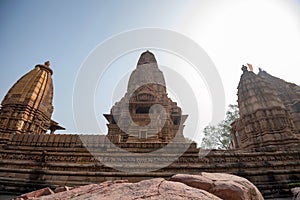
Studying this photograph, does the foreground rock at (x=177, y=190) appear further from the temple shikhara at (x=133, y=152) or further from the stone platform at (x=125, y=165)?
the temple shikhara at (x=133, y=152)

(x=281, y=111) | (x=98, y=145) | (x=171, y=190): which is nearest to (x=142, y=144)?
(x=98, y=145)

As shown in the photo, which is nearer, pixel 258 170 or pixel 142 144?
pixel 258 170

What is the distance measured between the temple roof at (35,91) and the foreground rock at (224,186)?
1791cm

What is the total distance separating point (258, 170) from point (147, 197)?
940 cm

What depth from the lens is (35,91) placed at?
60.6 ft

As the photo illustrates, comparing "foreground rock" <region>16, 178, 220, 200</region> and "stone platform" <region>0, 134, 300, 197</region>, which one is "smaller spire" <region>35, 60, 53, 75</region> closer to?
"stone platform" <region>0, 134, 300, 197</region>

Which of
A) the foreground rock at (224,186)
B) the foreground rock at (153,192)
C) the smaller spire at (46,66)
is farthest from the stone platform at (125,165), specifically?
the smaller spire at (46,66)

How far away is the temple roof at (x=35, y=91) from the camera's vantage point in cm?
1741

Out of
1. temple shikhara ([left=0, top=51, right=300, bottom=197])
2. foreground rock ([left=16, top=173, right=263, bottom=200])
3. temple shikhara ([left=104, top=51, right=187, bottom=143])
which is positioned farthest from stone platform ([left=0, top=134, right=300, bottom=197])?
foreground rock ([left=16, top=173, right=263, bottom=200])

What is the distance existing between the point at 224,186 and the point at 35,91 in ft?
65.2

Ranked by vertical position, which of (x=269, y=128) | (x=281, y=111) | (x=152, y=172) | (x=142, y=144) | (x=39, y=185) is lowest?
(x=39, y=185)

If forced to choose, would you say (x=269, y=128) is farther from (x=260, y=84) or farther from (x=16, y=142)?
(x=16, y=142)

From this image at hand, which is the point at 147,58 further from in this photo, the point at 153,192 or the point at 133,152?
the point at 153,192

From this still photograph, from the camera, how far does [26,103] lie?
55.8ft
